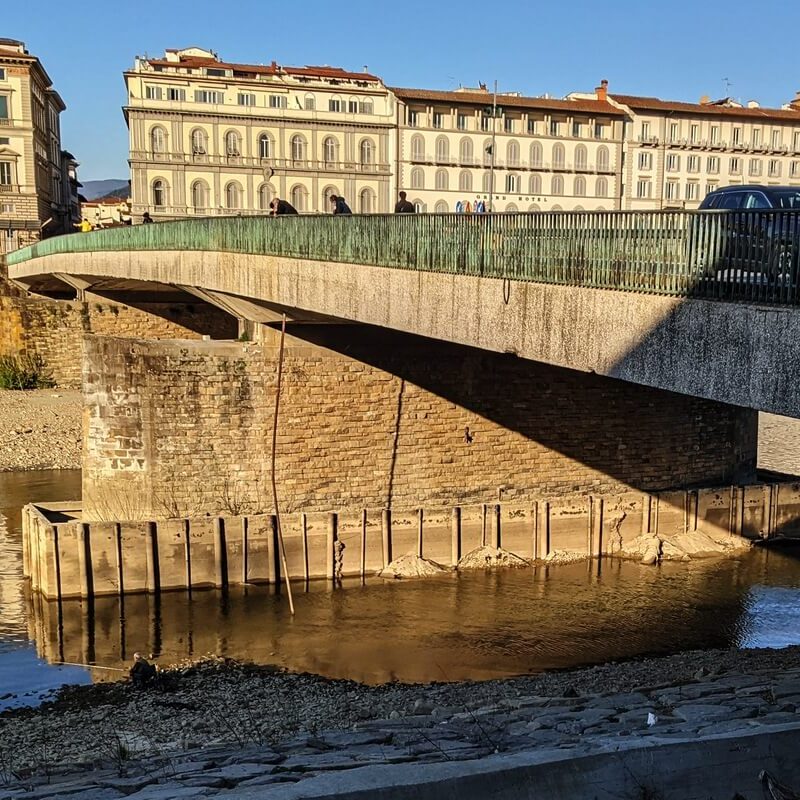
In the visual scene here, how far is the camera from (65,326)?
39.2 m

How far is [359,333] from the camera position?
19.9 metres

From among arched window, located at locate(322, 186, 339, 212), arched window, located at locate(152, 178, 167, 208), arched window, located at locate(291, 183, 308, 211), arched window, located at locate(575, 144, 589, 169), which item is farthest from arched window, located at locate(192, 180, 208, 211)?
arched window, located at locate(575, 144, 589, 169)

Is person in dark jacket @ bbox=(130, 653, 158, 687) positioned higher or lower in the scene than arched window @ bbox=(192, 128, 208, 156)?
lower

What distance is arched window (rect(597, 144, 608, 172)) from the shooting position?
6212 centimetres

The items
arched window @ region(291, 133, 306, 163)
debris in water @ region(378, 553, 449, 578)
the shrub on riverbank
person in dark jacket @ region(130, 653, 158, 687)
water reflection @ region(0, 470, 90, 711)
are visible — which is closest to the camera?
person in dark jacket @ region(130, 653, 158, 687)

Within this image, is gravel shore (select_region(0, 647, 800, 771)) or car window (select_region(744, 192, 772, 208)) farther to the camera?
car window (select_region(744, 192, 772, 208))

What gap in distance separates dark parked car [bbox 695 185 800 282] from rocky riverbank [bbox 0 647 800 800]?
3.77 metres

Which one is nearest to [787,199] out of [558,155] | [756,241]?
[756,241]

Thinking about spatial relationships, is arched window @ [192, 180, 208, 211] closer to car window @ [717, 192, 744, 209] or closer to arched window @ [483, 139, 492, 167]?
arched window @ [483, 139, 492, 167]

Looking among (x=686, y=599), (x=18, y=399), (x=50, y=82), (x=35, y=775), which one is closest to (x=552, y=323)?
(x=35, y=775)

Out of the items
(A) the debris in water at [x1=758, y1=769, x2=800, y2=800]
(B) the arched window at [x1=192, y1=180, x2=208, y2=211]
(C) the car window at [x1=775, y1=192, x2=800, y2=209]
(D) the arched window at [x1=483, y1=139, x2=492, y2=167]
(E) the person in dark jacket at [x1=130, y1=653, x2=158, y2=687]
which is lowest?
(E) the person in dark jacket at [x1=130, y1=653, x2=158, y2=687]

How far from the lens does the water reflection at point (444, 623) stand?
53.1 feet

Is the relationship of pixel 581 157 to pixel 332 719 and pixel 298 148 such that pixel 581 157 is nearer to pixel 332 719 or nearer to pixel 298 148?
pixel 298 148

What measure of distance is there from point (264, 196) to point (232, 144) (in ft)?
12.3
